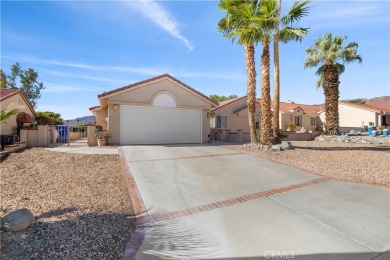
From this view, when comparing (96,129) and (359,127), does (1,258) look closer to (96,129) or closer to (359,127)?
(96,129)

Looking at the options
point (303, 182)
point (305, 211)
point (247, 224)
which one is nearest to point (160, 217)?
point (247, 224)

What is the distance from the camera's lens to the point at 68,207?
5.36 m

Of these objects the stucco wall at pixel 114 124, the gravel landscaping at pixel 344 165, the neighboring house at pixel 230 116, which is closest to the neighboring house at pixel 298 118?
the neighboring house at pixel 230 116

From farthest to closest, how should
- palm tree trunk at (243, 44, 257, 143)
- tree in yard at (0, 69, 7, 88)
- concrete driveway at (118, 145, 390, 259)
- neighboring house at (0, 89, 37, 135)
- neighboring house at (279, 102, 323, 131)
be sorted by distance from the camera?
tree in yard at (0, 69, 7, 88), neighboring house at (279, 102, 323, 131), neighboring house at (0, 89, 37, 135), palm tree trunk at (243, 44, 257, 143), concrete driveway at (118, 145, 390, 259)

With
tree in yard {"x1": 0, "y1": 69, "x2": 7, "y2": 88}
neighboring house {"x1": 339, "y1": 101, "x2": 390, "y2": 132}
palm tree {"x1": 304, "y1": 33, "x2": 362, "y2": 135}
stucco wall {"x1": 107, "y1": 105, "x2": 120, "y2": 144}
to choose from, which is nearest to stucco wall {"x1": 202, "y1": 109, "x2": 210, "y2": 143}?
stucco wall {"x1": 107, "y1": 105, "x2": 120, "y2": 144}

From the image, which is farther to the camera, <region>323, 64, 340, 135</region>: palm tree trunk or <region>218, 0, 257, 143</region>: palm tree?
<region>323, 64, 340, 135</region>: palm tree trunk

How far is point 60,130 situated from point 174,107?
865 cm

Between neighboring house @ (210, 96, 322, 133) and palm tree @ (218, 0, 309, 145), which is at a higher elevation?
palm tree @ (218, 0, 309, 145)

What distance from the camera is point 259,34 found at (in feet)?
47.1

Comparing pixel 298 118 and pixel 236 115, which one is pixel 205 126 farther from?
pixel 298 118

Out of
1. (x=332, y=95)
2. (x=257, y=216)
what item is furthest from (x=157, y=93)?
(x=332, y=95)

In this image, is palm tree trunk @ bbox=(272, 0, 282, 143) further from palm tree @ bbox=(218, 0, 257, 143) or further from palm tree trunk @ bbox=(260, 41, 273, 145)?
palm tree @ bbox=(218, 0, 257, 143)

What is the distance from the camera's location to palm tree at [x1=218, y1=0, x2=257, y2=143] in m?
14.2

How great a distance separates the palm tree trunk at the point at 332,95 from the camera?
2344 cm
